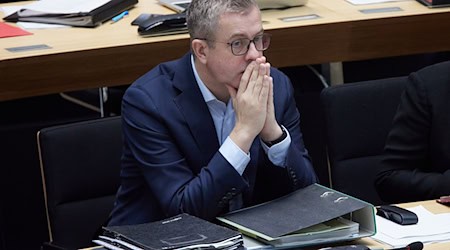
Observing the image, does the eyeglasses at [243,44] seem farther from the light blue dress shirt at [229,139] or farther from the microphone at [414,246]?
the microphone at [414,246]

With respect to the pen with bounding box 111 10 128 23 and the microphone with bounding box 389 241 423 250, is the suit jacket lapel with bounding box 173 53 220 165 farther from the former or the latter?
the pen with bounding box 111 10 128 23

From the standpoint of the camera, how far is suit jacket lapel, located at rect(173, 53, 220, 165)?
2926 millimetres

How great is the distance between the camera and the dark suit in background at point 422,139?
319cm

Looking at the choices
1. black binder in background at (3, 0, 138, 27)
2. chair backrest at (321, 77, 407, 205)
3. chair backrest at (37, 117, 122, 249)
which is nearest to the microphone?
chair backrest at (321, 77, 407, 205)

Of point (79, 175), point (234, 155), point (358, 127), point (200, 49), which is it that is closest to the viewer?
point (234, 155)

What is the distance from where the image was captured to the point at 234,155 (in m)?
2.79

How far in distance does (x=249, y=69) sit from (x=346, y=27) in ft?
4.78

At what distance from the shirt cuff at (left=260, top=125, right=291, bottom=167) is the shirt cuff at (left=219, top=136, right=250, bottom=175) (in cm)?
12

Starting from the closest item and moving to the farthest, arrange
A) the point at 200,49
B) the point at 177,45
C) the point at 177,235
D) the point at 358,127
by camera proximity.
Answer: the point at 177,235
the point at 200,49
the point at 358,127
the point at 177,45

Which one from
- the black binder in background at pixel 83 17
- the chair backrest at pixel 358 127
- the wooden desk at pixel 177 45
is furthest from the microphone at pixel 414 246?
the black binder in background at pixel 83 17

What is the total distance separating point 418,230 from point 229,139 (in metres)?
0.54

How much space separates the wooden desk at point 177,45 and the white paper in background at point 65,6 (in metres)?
0.12

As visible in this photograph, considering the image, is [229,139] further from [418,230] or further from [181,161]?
[418,230]

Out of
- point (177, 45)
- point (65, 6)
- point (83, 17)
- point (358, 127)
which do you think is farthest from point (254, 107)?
point (65, 6)
